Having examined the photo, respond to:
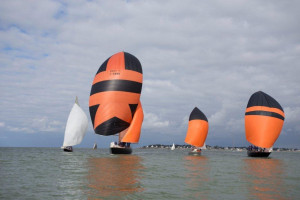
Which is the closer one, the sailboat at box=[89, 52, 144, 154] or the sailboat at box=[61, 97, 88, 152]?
the sailboat at box=[89, 52, 144, 154]

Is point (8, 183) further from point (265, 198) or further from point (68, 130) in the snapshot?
point (68, 130)

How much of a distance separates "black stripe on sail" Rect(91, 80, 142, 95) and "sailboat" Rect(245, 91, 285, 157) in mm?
21132

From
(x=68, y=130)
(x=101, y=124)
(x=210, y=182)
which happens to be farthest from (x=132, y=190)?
(x=68, y=130)

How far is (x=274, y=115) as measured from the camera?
172 ft

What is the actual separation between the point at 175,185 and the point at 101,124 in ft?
93.8

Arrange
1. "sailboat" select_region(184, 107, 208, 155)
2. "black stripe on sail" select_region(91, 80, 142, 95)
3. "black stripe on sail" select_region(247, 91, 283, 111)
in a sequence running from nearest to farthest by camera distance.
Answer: "black stripe on sail" select_region(91, 80, 142, 95), "black stripe on sail" select_region(247, 91, 283, 111), "sailboat" select_region(184, 107, 208, 155)

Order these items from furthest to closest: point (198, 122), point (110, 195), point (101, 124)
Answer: point (198, 122) → point (101, 124) → point (110, 195)

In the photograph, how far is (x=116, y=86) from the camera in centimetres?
4619

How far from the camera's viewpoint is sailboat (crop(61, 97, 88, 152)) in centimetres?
5506

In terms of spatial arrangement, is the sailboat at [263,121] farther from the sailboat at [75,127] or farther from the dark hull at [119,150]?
the sailboat at [75,127]

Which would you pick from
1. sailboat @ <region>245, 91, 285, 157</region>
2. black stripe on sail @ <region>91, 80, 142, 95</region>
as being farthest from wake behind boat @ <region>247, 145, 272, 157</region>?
black stripe on sail @ <region>91, 80, 142, 95</region>

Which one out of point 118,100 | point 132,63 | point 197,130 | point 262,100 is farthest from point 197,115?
point 118,100

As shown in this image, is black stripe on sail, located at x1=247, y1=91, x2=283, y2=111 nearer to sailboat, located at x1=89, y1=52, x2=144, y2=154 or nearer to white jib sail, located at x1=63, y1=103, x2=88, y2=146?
sailboat, located at x1=89, y1=52, x2=144, y2=154

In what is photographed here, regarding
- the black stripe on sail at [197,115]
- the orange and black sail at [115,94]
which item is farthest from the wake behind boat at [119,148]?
the black stripe on sail at [197,115]
